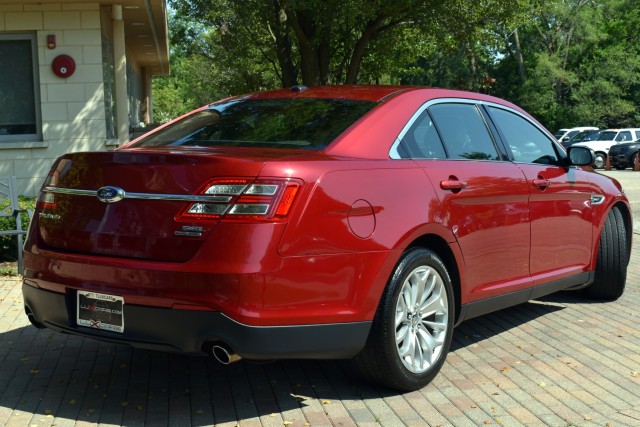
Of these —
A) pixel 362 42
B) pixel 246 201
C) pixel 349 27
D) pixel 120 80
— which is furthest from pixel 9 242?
pixel 349 27

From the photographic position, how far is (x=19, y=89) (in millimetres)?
12359

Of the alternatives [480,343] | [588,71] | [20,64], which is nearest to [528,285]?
[480,343]

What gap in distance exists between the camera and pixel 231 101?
5.27m

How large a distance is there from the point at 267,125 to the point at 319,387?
148 cm

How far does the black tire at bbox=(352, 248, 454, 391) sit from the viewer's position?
4152mm

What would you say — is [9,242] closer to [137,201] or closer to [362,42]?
[137,201]

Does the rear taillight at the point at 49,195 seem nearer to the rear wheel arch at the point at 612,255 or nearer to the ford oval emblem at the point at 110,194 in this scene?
the ford oval emblem at the point at 110,194

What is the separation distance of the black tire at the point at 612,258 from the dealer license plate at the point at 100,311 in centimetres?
406

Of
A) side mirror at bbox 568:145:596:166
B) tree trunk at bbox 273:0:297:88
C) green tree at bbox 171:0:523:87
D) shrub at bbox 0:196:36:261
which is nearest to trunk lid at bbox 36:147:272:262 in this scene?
side mirror at bbox 568:145:596:166

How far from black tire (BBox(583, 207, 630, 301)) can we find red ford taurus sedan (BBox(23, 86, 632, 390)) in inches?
58.1

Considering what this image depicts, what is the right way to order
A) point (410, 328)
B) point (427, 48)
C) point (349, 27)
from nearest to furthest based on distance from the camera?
point (410, 328), point (349, 27), point (427, 48)

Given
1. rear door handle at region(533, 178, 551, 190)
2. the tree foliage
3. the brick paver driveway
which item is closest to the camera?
the brick paver driveway

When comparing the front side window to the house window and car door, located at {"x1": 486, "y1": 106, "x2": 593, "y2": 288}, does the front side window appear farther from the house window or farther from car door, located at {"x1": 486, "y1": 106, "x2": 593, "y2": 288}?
the house window

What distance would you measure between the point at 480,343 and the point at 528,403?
1.21 m
